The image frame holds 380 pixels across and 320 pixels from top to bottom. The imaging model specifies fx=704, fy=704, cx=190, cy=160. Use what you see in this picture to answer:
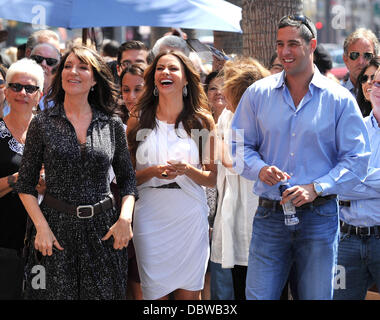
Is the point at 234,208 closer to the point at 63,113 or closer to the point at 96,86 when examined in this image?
the point at 96,86

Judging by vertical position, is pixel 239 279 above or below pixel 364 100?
below

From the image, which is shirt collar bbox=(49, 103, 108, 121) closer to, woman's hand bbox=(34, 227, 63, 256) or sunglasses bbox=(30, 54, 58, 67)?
woman's hand bbox=(34, 227, 63, 256)

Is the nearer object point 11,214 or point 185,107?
point 11,214

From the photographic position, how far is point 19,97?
16.2 feet

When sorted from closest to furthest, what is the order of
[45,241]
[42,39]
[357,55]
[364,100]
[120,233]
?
[45,241]
[120,233]
[364,100]
[357,55]
[42,39]

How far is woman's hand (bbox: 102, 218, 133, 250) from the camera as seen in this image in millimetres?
4379

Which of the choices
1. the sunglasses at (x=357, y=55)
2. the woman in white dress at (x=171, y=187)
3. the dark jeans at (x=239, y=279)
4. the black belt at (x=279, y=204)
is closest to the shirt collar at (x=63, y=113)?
the woman in white dress at (x=171, y=187)

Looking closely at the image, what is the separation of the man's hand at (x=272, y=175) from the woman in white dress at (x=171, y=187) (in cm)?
96

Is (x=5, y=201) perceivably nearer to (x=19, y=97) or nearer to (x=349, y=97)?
(x=19, y=97)

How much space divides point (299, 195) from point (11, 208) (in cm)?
198

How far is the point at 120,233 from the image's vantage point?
4398 millimetres

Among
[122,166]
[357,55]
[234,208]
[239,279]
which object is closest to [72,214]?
[122,166]

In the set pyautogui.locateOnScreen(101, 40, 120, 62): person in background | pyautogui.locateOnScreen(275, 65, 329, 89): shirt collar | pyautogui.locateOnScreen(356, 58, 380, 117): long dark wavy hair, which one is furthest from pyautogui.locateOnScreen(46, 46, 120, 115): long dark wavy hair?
pyautogui.locateOnScreen(101, 40, 120, 62): person in background
